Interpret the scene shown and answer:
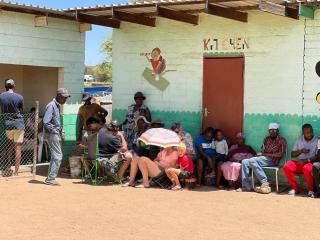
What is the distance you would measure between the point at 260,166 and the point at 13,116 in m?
4.42

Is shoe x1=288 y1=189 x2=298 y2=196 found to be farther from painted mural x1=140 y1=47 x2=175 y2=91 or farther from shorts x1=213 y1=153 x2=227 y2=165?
painted mural x1=140 y1=47 x2=175 y2=91

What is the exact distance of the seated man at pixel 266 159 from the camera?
9727mm

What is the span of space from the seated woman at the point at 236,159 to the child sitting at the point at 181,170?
0.62m

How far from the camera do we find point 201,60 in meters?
11.2

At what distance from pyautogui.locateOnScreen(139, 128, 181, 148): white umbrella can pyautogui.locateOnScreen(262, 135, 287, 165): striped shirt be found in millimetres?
1565

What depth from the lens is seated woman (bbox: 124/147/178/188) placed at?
9.91 m

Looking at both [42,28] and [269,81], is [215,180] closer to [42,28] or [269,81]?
[269,81]

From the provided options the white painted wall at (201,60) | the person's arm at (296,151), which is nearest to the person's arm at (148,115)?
the white painted wall at (201,60)

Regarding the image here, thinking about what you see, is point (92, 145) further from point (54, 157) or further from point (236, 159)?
point (236, 159)

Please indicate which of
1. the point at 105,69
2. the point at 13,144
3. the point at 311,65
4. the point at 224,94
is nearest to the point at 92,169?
the point at 13,144

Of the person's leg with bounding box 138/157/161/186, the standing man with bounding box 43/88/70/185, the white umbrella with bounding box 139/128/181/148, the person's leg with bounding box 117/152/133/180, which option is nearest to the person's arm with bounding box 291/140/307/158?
the white umbrella with bounding box 139/128/181/148

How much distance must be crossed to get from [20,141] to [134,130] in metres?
2.30

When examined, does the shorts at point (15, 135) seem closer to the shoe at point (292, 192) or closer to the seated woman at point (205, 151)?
the seated woman at point (205, 151)

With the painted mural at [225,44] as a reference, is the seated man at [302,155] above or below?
below
